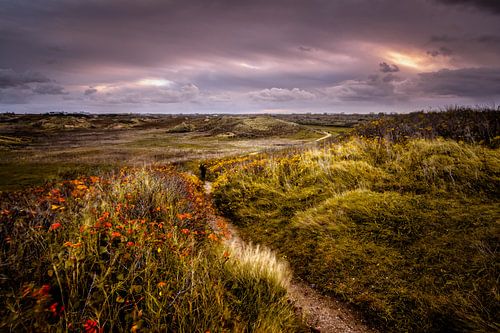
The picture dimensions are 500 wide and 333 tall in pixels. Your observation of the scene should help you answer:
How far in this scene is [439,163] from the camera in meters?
7.23

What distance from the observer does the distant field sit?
2919cm

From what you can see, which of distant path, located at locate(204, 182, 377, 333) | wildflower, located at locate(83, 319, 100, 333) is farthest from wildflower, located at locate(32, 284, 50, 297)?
distant path, located at locate(204, 182, 377, 333)

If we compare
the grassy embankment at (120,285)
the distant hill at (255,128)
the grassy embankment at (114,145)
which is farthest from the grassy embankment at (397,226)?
the distant hill at (255,128)

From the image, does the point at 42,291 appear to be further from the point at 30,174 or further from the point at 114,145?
the point at 114,145

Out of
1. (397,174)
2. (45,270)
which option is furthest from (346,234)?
(45,270)

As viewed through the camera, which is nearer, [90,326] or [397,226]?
[90,326]

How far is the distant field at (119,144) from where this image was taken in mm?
29188

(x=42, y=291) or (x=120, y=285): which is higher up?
(x=42, y=291)

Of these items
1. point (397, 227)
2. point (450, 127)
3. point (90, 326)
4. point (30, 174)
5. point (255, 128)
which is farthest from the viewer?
point (255, 128)

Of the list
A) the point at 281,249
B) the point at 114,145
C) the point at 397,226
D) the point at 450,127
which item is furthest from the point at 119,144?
the point at 397,226

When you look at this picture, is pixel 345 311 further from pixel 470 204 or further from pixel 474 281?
pixel 470 204

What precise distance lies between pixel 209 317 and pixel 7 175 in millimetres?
33380

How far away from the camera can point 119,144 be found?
2411 inches

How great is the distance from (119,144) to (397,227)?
220 ft
